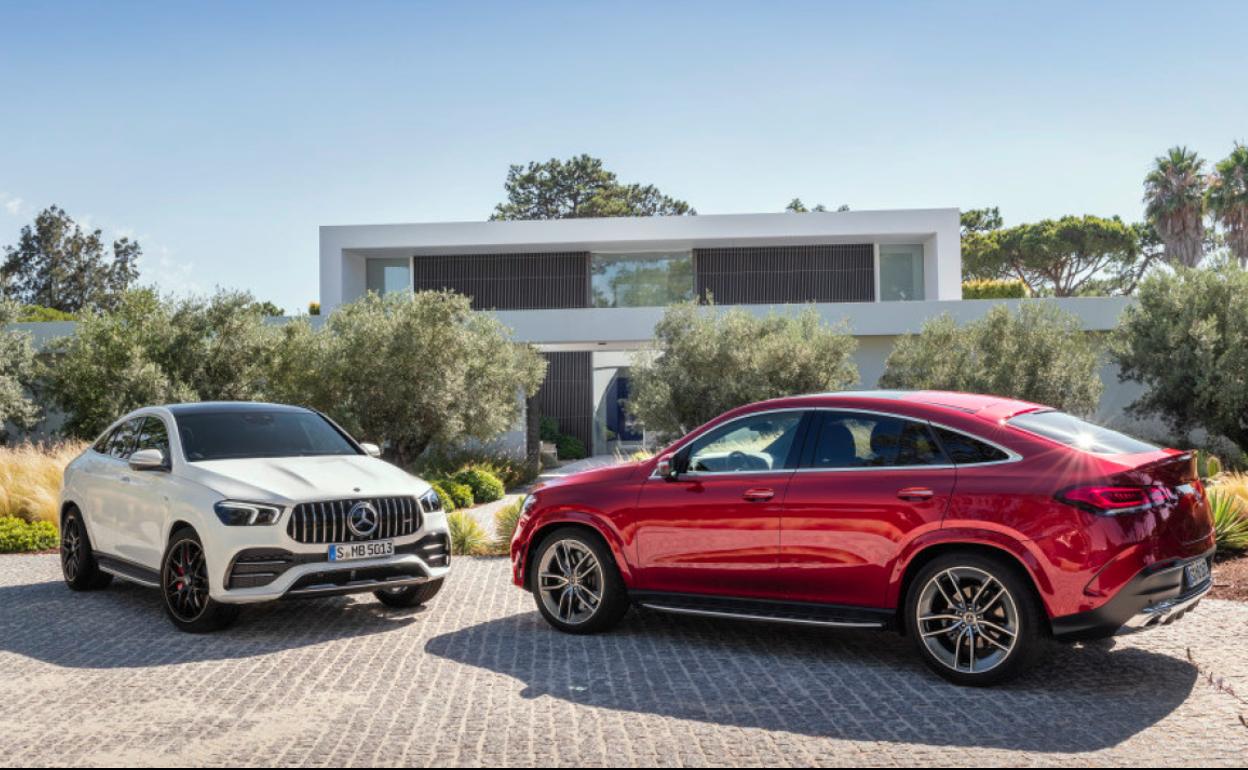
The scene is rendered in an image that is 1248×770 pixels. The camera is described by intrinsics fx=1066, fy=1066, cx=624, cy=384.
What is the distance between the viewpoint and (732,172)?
26.7 m

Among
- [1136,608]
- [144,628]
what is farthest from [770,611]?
[144,628]

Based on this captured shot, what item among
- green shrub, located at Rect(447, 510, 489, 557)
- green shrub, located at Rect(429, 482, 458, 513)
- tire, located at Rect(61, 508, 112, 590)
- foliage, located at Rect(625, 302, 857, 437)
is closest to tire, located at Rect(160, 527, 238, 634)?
tire, located at Rect(61, 508, 112, 590)

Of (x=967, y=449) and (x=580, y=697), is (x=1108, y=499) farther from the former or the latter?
(x=580, y=697)

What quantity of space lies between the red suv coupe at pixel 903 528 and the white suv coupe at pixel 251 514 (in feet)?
3.75

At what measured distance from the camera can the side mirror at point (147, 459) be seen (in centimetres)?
790

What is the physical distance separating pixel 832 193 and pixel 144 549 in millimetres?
61499

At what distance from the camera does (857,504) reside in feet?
20.1

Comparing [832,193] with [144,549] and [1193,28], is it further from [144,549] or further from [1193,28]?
[144,549]

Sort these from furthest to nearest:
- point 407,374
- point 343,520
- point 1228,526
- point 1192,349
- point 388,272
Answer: point 388,272 < point 1192,349 < point 407,374 < point 1228,526 < point 343,520

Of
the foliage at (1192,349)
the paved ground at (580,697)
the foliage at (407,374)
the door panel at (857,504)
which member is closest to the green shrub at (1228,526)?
the paved ground at (580,697)

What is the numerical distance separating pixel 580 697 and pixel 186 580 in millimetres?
3439

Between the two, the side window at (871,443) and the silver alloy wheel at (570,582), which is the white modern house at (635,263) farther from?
the side window at (871,443)

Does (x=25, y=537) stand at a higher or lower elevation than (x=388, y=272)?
lower

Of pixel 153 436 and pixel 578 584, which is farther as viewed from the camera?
pixel 153 436
